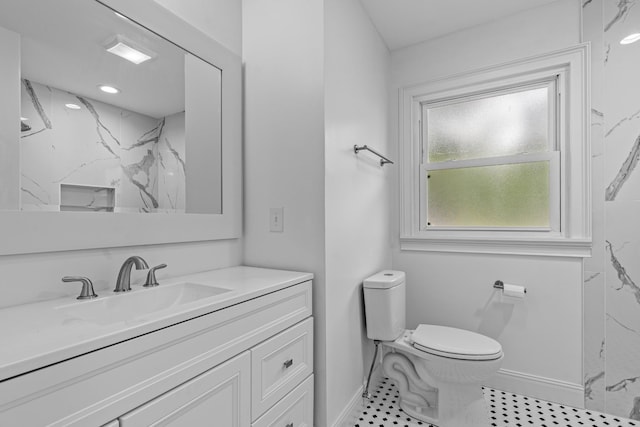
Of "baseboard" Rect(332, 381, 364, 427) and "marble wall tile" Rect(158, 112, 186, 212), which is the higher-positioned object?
"marble wall tile" Rect(158, 112, 186, 212)

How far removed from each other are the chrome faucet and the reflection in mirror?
20cm

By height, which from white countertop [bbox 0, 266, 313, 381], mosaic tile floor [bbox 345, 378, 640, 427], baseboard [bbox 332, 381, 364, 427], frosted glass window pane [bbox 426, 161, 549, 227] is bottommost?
mosaic tile floor [bbox 345, 378, 640, 427]

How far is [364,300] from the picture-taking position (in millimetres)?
1804

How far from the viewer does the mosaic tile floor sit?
5.30ft

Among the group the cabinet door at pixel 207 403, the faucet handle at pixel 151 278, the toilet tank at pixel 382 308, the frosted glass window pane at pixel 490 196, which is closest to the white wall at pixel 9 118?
the faucet handle at pixel 151 278

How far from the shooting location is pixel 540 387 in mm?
1846

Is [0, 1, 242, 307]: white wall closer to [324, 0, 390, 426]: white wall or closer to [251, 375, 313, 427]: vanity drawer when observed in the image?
[324, 0, 390, 426]: white wall

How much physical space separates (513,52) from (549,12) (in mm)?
262

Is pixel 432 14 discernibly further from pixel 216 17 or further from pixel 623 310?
pixel 623 310

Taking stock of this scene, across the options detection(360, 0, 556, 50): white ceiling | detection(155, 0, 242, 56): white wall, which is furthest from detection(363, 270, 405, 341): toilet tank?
detection(360, 0, 556, 50): white ceiling

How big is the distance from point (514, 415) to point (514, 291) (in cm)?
67

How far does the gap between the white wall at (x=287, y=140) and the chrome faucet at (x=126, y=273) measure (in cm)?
60

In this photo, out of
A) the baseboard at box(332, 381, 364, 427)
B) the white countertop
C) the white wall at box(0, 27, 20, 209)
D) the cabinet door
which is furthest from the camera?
the baseboard at box(332, 381, 364, 427)

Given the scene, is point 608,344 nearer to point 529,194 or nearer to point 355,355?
point 529,194
